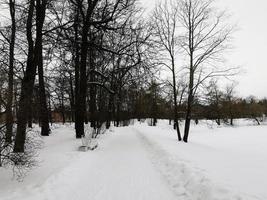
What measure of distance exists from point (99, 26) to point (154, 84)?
558 centimetres

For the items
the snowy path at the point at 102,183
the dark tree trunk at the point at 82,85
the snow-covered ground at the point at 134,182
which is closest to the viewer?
the snow-covered ground at the point at 134,182

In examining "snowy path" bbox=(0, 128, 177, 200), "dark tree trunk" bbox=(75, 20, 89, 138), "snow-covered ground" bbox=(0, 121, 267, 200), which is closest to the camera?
"snow-covered ground" bbox=(0, 121, 267, 200)

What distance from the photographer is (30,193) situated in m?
6.79

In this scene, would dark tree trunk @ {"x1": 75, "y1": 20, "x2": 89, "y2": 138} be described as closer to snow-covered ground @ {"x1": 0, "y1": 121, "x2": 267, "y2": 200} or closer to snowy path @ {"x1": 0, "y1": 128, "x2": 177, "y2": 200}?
snowy path @ {"x1": 0, "y1": 128, "x2": 177, "y2": 200}

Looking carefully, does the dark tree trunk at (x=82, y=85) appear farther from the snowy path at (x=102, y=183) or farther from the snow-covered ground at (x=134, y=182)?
the snow-covered ground at (x=134, y=182)

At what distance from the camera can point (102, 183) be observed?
8133mm

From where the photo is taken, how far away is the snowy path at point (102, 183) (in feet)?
22.4

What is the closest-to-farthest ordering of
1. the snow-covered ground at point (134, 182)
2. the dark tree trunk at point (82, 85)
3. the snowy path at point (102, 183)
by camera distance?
the snow-covered ground at point (134, 182) < the snowy path at point (102, 183) < the dark tree trunk at point (82, 85)

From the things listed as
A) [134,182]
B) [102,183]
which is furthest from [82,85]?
[134,182]

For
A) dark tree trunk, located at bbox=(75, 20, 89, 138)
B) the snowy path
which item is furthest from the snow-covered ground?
dark tree trunk, located at bbox=(75, 20, 89, 138)

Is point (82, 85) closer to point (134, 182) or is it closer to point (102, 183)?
point (102, 183)

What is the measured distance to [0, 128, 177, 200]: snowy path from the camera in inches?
269

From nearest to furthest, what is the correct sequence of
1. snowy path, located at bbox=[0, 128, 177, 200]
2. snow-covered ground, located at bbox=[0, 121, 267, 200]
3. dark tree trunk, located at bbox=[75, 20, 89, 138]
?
snow-covered ground, located at bbox=[0, 121, 267, 200] < snowy path, located at bbox=[0, 128, 177, 200] < dark tree trunk, located at bbox=[75, 20, 89, 138]

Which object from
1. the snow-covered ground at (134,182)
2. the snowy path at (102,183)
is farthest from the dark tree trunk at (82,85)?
the snow-covered ground at (134,182)
